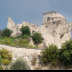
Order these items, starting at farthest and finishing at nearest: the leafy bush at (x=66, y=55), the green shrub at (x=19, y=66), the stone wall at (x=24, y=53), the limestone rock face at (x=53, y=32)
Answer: the limestone rock face at (x=53, y=32), the stone wall at (x=24, y=53), the leafy bush at (x=66, y=55), the green shrub at (x=19, y=66)

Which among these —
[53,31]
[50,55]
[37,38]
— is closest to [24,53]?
[50,55]

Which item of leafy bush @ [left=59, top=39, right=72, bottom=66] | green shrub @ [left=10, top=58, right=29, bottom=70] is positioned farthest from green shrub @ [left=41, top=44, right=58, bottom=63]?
green shrub @ [left=10, top=58, right=29, bottom=70]

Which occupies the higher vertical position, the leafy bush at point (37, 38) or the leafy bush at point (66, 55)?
the leafy bush at point (37, 38)

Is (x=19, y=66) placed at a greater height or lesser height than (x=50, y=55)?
lesser

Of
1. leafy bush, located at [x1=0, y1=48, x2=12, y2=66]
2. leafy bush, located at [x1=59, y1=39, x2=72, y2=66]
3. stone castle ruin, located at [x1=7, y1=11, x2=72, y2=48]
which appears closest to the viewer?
leafy bush, located at [x1=0, y1=48, x2=12, y2=66]

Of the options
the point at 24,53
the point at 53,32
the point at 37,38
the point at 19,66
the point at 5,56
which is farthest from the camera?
the point at 53,32

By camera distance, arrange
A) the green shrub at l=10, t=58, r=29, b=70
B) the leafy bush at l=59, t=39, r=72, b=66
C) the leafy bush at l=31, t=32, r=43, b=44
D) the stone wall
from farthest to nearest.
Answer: the leafy bush at l=31, t=32, r=43, b=44, the stone wall, the leafy bush at l=59, t=39, r=72, b=66, the green shrub at l=10, t=58, r=29, b=70

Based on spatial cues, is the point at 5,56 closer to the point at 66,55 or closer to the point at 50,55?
the point at 50,55

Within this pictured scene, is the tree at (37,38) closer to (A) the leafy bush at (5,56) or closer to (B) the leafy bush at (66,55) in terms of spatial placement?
(B) the leafy bush at (66,55)

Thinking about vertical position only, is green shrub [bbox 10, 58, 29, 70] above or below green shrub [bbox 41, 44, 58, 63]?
below

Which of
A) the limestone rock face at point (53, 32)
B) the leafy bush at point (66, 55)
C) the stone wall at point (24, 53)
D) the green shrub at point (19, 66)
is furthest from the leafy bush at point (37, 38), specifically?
the green shrub at point (19, 66)

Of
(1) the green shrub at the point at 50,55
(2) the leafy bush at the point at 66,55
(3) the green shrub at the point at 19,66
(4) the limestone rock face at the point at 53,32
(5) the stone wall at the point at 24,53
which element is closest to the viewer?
(3) the green shrub at the point at 19,66

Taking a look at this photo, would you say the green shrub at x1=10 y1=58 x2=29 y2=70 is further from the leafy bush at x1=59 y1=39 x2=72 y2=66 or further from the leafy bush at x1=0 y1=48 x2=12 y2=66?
the leafy bush at x1=59 y1=39 x2=72 y2=66

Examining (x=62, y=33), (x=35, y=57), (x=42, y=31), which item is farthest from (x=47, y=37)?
(x=35, y=57)
